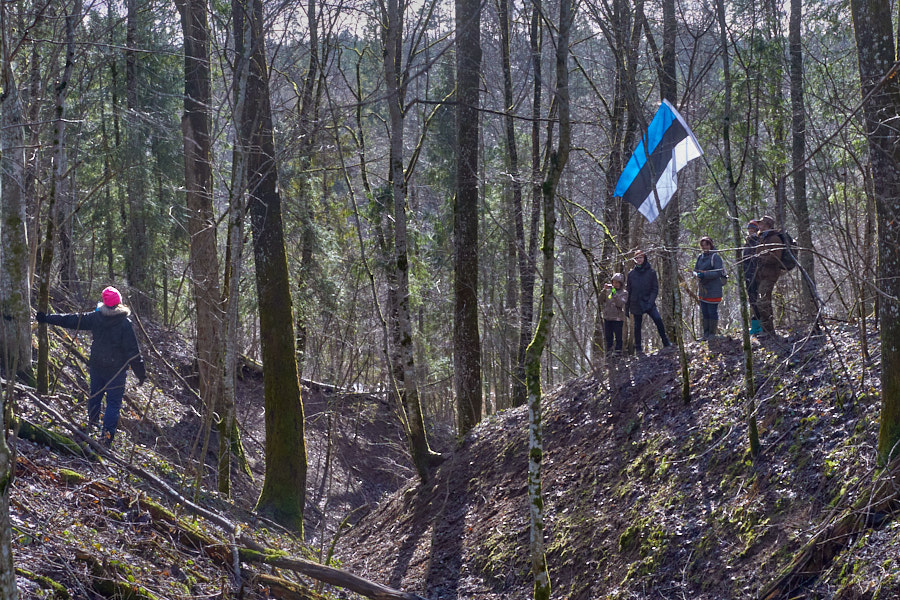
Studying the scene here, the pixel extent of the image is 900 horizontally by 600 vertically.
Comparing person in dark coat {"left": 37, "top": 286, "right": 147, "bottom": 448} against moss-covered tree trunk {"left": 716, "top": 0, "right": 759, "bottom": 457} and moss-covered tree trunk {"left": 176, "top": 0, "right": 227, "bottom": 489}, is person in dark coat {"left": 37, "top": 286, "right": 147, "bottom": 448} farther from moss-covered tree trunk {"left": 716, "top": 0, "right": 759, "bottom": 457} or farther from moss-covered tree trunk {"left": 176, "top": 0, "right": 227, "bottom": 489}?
moss-covered tree trunk {"left": 716, "top": 0, "right": 759, "bottom": 457}

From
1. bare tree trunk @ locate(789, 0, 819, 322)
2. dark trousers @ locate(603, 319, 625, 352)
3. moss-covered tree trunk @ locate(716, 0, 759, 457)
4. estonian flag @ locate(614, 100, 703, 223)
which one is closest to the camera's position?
moss-covered tree trunk @ locate(716, 0, 759, 457)

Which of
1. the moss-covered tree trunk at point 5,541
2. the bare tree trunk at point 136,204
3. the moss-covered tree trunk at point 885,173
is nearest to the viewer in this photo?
the moss-covered tree trunk at point 5,541

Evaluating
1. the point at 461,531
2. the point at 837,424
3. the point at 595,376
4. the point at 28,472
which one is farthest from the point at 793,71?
the point at 28,472

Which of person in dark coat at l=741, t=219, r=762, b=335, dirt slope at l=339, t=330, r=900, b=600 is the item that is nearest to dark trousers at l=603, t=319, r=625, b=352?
dirt slope at l=339, t=330, r=900, b=600

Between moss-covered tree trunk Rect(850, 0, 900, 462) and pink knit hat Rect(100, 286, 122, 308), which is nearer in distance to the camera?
moss-covered tree trunk Rect(850, 0, 900, 462)

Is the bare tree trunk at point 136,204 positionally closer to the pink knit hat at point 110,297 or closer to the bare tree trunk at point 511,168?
the bare tree trunk at point 511,168

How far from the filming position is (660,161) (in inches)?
373

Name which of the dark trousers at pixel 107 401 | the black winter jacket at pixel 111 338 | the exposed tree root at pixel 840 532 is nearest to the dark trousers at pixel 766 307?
the exposed tree root at pixel 840 532

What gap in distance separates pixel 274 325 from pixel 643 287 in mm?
5678

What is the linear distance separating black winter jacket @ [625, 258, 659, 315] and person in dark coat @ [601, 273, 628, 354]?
0.16 metres

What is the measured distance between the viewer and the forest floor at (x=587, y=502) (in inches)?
220

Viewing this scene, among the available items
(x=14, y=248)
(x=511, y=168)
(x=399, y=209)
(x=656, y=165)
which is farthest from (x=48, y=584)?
(x=511, y=168)

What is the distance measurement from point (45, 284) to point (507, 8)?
33.2ft

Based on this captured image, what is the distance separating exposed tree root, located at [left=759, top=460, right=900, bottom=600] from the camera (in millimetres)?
5621
